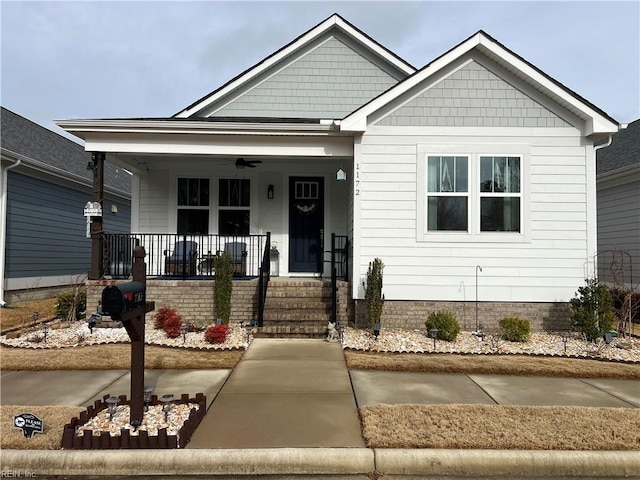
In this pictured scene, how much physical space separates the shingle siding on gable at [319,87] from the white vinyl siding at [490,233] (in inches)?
159

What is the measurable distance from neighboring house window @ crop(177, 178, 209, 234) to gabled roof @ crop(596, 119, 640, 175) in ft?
37.0

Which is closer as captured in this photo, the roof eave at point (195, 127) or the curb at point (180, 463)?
the curb at point (180, 463)

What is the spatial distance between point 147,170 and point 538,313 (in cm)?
936

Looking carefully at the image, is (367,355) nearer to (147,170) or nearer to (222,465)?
(222,465)

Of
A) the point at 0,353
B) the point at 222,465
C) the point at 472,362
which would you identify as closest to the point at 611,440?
the point at 472,362

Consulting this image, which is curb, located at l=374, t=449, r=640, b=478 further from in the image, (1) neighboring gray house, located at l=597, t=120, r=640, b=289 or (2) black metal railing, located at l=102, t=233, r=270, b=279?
(1) neighboring gray house, located at l=597, t=120, r=640, b=289

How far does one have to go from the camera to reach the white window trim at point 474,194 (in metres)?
8.05

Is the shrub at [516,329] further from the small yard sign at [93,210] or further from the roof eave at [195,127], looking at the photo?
the small yard sign at [93,210]

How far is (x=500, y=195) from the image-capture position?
26.5ft

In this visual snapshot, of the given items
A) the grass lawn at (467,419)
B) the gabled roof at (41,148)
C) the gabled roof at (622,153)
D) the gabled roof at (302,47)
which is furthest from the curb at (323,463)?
the gabled roof at (622,153)

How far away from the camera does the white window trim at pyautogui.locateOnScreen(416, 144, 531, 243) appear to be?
26.4 feet

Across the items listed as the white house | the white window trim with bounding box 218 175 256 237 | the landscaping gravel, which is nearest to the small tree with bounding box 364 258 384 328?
the landscaping gravel

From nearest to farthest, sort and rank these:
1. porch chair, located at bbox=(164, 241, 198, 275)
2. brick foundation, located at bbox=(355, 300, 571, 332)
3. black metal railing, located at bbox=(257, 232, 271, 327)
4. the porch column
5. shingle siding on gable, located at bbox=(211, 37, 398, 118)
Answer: black metal railing, located at bbox=(257, 232, 271, 327)
brick foundation, located at bbox=(355, 300, 571, 332)
the porch column
porch chair, located at bbox=(164, 241, 198, 275)
shingle siding on gable, located at bbox=(211, 37, 398, 118)

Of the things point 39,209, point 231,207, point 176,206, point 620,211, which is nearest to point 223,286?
point 231,207
